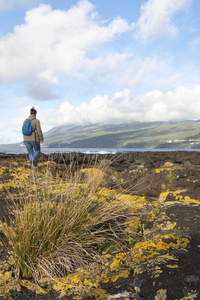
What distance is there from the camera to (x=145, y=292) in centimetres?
196

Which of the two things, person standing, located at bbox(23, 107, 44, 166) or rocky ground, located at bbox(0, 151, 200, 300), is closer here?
rocky ground, located at bbox(0, 151, 200, 300)

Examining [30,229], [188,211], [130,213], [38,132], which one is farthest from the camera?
[38,132]

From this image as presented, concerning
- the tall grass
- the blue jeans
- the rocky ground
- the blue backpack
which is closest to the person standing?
the blue jeans

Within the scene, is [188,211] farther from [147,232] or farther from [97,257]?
[97,257]

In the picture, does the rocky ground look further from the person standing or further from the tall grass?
the person standing

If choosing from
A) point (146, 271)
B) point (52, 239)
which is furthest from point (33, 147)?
point (146, 271)

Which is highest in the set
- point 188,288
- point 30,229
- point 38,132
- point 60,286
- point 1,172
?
point 38,132

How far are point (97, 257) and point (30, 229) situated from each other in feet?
3.00

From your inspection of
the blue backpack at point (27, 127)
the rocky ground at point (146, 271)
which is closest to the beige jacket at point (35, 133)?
the blue backpack at point (27, 127)

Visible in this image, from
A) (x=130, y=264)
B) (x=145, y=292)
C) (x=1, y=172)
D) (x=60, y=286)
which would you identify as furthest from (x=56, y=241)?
(x=1, y=172)

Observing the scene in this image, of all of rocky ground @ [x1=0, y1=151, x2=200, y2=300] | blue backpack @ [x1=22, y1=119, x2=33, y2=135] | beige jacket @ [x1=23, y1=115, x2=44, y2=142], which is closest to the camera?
A: rocky ground @ [x1=0, y1=151, x2=200, y2=300]

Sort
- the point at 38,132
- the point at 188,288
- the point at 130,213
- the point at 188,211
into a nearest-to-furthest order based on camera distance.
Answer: the point at 188,288
the point at 188,211
the point at 130,213
the point at 38,132

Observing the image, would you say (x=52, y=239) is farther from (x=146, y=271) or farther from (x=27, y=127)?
(x=27, y=127)

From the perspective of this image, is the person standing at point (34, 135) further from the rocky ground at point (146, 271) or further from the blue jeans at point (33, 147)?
the rocky ground at point (146, 271)
